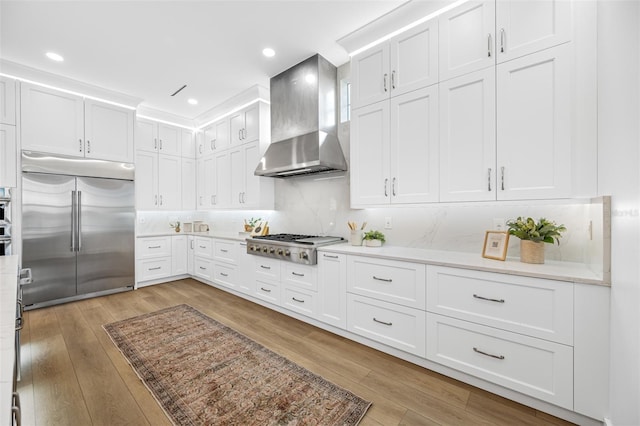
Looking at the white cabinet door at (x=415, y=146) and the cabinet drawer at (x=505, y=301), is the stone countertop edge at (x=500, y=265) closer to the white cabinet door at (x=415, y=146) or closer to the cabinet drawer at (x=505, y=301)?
the cabinet drawer at (x=505, y=301)

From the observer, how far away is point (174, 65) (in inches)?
128

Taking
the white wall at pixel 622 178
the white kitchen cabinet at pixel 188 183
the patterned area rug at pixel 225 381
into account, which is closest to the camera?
the white wall at pixel 622 178

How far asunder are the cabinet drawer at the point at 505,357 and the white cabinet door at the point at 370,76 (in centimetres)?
200

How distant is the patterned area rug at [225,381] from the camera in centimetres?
163

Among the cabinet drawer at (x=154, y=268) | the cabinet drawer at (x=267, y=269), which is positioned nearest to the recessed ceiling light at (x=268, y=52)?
the cabinet drawer at (x=267, y=269)

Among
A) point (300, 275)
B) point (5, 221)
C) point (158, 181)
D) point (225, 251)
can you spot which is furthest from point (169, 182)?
point (300, 275)

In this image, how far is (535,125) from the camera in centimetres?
178

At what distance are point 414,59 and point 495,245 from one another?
5.51 ft

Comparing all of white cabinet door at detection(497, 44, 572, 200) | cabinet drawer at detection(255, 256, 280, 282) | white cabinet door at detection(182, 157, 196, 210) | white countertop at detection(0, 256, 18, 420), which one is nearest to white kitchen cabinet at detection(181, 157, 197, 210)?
white cabinet door at detection(182, 157, 196, 210)

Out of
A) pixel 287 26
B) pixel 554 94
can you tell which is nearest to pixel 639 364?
pixel 554 94

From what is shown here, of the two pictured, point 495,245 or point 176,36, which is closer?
point 495,245

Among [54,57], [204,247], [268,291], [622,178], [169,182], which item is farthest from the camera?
[169,182]

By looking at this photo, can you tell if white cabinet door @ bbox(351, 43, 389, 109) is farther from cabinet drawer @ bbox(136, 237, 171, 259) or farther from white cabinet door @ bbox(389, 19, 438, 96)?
cabinet drawer @ bbox(136, 237, 171, 259)

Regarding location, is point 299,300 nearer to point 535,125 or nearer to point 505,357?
point 505,357
